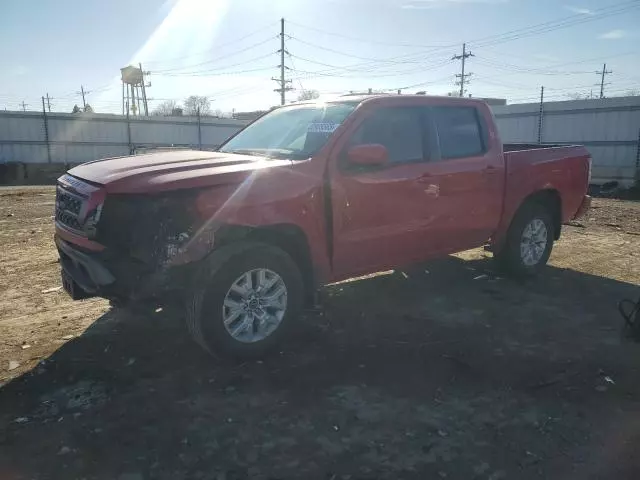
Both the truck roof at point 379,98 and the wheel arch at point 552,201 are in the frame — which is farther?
the wheel arch at point 552,201

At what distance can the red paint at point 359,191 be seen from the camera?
3615 millimetres

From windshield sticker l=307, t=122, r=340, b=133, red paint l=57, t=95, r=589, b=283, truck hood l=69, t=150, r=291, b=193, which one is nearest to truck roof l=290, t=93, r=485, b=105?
red paint l=57, t=95, r=589, b=283

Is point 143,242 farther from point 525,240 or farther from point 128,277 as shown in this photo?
point 525,240

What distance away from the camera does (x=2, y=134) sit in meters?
22.9

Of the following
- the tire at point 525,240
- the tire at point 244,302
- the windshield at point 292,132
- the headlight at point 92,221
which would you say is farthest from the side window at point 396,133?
the headlight at point 92,221

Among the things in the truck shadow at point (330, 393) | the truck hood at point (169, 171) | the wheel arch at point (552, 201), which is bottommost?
the truck shadow at point (330, 393)

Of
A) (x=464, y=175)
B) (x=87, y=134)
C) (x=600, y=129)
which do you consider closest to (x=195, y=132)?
(x=87, y=134)

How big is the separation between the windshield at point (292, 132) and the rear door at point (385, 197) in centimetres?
23

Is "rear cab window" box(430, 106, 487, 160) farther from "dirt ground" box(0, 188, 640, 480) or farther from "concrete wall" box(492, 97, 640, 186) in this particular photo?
"concrete wall" box(492, 97, 640, 186)

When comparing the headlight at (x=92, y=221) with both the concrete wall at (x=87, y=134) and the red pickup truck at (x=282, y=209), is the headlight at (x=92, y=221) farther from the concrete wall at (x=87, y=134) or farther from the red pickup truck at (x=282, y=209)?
the concrete wall at (x=87, y=134)

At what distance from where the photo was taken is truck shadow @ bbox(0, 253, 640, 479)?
2.74 metres

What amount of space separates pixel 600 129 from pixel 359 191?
18.7m

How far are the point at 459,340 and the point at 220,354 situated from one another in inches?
78.6

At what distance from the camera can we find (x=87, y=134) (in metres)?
24.9
